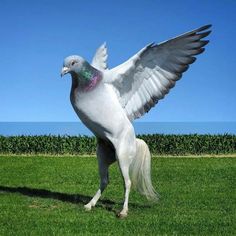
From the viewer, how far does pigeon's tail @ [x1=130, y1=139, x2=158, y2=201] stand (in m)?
8.16

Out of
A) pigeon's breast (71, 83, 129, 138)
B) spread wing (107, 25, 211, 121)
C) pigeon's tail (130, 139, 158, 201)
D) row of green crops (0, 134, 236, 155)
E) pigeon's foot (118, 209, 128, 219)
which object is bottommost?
row of green crops (0, 134, 236, 155)

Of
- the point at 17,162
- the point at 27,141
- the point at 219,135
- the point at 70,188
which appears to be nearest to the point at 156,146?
the point at 219,135

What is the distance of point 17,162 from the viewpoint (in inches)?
734

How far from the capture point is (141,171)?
820 centimetres

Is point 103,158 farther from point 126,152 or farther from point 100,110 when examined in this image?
point 100,110

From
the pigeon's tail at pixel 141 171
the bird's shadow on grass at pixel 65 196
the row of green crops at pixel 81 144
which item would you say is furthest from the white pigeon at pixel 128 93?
the row of green crops at pixel 81 144

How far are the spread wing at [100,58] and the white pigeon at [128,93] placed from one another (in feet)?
1.56

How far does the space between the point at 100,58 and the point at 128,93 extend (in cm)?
93

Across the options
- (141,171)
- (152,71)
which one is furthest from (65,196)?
(152,71)

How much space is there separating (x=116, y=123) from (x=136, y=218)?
4.78 ft

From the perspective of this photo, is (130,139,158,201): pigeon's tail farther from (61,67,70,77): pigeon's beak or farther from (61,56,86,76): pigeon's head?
(61,67,70,77): pigeon's beak

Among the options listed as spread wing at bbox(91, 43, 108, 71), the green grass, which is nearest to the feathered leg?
the green grass

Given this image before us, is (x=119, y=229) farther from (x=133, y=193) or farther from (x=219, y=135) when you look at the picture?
(x=219, y=135)

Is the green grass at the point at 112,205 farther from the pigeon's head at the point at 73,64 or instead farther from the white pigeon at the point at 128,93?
the pigeon's head at the point at 73,64
